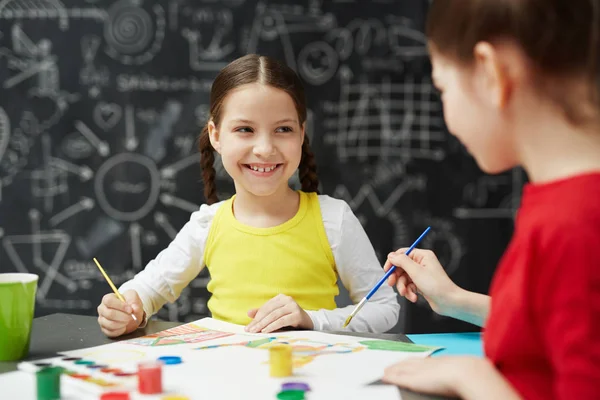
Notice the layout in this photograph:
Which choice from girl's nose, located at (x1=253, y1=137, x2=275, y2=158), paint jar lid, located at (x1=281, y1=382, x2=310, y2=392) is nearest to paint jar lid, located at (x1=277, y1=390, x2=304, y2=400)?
paint jar lid, located at (x1=281, y1=382, x2=310, y2=392)

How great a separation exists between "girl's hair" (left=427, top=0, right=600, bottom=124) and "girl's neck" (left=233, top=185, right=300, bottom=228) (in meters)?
1.04

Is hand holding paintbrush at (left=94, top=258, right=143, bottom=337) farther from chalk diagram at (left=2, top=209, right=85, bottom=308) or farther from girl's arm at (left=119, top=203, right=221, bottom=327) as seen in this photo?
chalk diagram at (left=2, top=209, right=85, bottom=308)

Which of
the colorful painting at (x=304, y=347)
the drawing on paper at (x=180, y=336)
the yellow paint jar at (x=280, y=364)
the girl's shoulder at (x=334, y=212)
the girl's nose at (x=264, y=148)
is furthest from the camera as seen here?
the girl's shoulder at (x=334, y=212)

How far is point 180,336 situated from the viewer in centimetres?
116

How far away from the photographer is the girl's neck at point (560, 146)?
70 centimetres

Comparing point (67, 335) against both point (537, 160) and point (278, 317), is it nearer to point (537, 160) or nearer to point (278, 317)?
point (278, 317)

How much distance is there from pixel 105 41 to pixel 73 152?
51 cm

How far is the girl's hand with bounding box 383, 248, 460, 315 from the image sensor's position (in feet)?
3.90

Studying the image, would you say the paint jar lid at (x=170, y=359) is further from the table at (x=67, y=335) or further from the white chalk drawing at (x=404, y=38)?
the white chalk drawing at (x=404, y=38)

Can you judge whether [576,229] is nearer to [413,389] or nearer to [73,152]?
[413,389]

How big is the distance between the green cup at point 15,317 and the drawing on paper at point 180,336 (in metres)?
0.17

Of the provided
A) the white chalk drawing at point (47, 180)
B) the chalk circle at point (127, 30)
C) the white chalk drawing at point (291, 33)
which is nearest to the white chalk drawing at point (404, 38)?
the white chalk drawing at point (291, 33)

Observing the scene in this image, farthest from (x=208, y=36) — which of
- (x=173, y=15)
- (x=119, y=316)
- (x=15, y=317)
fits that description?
(x=15, y=317)

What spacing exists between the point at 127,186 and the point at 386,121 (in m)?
1.18
